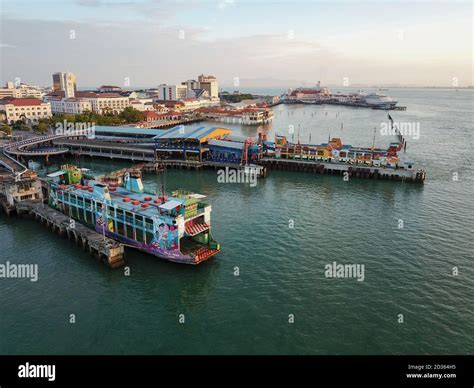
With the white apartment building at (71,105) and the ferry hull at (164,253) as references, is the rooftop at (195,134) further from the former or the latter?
the white apartment building at (71,105)

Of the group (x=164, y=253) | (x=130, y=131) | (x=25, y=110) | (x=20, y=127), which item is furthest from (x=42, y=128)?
(x=164, y=253)

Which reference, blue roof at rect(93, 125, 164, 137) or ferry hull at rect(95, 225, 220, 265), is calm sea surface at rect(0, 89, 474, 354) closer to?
ferry hull at rect(95, 225, 220, 265)

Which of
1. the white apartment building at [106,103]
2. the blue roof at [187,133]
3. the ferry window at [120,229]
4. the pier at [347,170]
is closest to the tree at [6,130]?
the white apartment building at [106,103]
